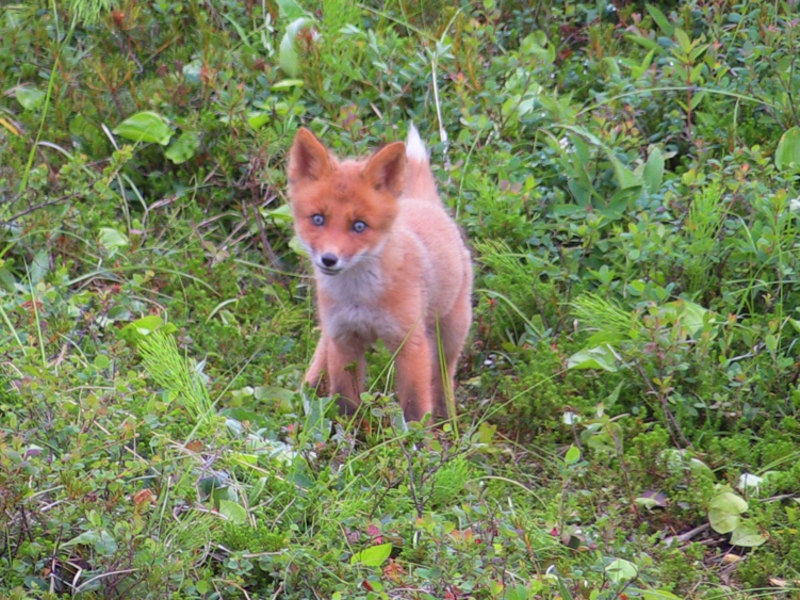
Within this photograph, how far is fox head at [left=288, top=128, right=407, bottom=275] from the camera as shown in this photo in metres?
4.68

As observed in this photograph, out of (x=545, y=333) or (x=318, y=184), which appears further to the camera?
(x=545, y=333)

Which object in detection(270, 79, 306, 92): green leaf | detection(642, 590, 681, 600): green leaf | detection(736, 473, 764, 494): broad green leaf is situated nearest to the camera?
detection(642, 590, 681, 600): green leaf

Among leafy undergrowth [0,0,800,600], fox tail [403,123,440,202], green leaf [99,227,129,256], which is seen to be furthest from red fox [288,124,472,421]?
green leaf [99,227,129,256]

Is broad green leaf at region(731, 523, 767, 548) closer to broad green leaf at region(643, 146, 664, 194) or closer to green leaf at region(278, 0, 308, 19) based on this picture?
broad green leaf at region(643, 146, 664, 194)

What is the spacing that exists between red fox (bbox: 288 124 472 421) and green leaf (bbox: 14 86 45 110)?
8.95ft

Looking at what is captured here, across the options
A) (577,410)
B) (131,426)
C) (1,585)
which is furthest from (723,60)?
(1,585)

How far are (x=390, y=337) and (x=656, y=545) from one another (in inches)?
57.2

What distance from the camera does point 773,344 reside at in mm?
4898

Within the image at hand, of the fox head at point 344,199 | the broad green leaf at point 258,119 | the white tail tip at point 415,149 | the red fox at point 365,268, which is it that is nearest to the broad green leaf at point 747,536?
the red fox at point 365,268

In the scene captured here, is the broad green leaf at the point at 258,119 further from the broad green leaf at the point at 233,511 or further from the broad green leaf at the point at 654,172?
the broad green leaf at the point at 233,511

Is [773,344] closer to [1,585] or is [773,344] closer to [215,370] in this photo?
[215,370]

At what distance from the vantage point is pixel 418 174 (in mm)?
5730

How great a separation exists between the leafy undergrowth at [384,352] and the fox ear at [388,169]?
0.81 metres

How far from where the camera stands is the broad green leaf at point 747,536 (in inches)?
168
